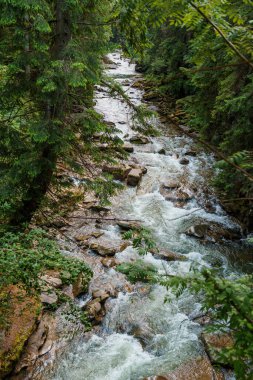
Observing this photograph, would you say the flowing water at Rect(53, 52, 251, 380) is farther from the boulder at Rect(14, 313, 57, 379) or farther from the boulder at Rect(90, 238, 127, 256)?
the boulder at Rect(14, 313, 57, 379)

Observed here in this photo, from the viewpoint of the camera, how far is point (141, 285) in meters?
7.79

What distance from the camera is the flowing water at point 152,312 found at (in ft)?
18.7

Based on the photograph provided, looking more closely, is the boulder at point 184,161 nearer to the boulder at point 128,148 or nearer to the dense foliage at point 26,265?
the boulder at point 128,148

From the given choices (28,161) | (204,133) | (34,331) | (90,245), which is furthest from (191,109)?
(34,331)

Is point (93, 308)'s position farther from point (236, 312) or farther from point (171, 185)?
point (171, 185)

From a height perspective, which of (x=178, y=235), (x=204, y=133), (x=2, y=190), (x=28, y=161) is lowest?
(x=178, y=235)

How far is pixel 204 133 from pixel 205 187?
410 centimetres

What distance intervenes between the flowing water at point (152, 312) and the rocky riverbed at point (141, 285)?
0.8 inches

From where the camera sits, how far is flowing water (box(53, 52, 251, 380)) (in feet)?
18.7

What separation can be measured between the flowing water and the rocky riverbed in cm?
2

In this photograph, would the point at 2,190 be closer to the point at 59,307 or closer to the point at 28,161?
the point at 28,161

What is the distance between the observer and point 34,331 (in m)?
5.71

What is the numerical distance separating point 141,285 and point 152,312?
0.86 metres

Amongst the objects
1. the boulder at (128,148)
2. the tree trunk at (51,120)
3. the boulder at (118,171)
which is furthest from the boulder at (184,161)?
the tree trunk at (51,120)
